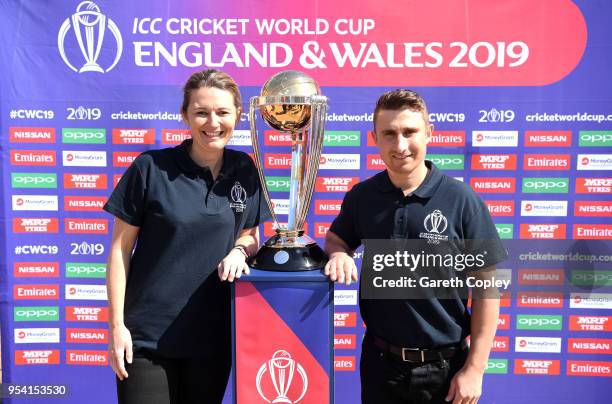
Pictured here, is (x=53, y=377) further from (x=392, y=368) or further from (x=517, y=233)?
(x=517, y=233)

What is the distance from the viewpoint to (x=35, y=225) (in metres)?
2.46

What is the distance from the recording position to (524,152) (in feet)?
7.76

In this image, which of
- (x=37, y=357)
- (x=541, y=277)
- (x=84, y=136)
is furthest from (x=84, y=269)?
(x=541, y=277)

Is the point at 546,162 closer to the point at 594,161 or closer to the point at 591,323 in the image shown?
the point at 594,161

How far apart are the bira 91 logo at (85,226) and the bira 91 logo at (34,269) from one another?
211mm

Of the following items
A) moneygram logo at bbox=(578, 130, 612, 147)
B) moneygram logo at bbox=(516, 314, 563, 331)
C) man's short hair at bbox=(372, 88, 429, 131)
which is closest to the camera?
man's short hair at bbox=(372, 88, 429, 131)

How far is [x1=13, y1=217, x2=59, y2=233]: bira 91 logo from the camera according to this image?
2453 mm

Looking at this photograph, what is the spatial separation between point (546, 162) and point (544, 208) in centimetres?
24

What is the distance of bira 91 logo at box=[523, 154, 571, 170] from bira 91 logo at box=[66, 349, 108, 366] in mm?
2536

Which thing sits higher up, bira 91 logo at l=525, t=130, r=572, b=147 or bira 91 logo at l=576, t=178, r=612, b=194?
bira 91 logo at l=525, t=130, r=572, b=147

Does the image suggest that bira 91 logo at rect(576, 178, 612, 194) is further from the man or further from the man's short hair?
the man's short hair

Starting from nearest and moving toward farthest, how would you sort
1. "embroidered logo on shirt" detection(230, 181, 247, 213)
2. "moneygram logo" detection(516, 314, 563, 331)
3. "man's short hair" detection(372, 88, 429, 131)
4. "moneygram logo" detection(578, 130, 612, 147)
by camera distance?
→ "man's short hair" detection(372, 88, 429, 131), "embroidered logo on shirt" detection(230, 181, 247, 213), "moneygram logo" detection(578, 130, 612, 147), "moneygram logo" detection(516, 314, 563, 331)

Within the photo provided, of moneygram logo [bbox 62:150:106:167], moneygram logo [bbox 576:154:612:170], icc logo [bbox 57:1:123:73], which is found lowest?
moneygram logo [bbox 576:154:612:170]

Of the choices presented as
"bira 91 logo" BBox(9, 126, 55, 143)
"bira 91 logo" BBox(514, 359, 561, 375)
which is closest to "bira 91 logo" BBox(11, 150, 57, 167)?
"bira 91 logo" BBox(9, 126, 55, 143)
